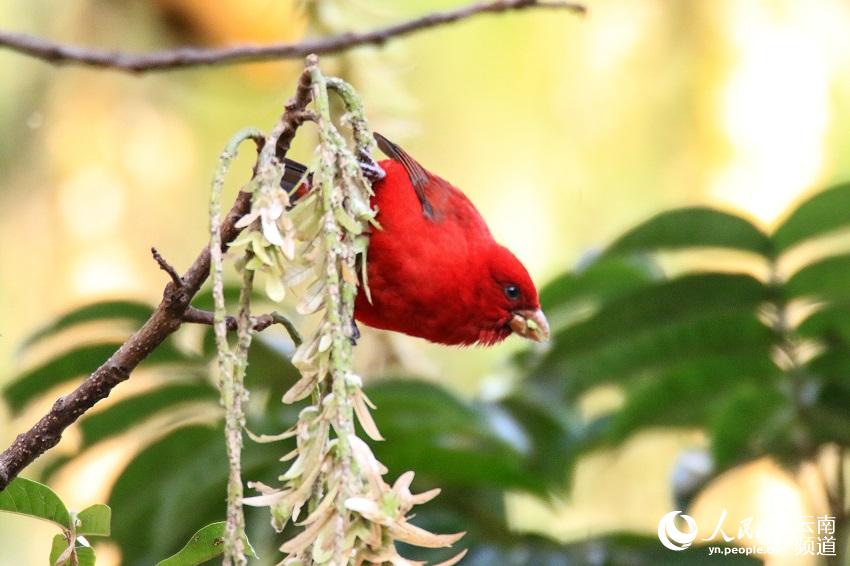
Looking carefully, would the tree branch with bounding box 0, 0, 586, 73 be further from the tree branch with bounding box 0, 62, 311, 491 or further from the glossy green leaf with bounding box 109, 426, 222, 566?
the tree branch with bounding box 0, 62, 311, 491

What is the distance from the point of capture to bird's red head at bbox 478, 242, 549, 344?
1848 millimetres

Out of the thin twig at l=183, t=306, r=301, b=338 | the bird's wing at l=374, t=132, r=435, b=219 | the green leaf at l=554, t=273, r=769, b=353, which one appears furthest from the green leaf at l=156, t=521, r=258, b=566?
the green leaf at l=554, t=273, r=769, b=353

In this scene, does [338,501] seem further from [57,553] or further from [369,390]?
[369,390]

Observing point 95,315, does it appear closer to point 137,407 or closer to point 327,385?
point 137,407

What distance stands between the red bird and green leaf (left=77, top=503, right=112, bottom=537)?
743 mm

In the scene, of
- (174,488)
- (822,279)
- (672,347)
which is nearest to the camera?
(174,488)

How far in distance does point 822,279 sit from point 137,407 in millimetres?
1420

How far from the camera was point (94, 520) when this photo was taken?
0.99 m

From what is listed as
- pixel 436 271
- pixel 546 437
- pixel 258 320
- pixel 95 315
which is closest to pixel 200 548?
pixel 258 320

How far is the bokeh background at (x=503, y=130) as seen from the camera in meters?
4.36

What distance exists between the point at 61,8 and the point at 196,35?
23.7 inches

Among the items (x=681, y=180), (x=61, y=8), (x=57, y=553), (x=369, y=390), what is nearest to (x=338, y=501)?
(x=57, y=553)

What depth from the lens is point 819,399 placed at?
86.1 inches

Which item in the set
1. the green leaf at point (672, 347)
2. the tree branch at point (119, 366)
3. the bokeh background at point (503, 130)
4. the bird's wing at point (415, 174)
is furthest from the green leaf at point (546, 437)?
the tree branch at point (119, 366)
